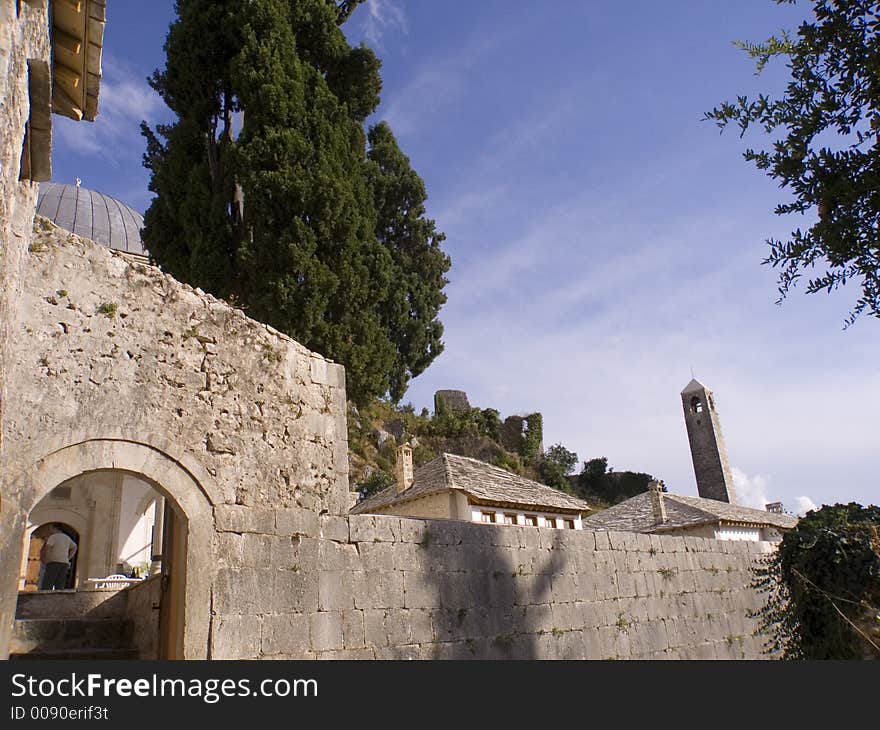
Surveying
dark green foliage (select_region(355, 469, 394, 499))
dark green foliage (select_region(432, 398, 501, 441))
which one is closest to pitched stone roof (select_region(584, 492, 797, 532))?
dark green foliage (select_region(355, 469, 394, 499))

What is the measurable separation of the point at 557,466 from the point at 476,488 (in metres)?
23.3

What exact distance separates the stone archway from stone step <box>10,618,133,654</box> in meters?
3.51

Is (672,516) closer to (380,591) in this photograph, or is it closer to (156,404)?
(380,591)

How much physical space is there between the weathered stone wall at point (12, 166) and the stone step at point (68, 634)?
420cm

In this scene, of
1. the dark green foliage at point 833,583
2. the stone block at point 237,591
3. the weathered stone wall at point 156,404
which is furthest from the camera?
the dark green foliage at point 833,583

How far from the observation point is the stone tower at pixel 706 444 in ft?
170

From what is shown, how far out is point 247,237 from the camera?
17453mm

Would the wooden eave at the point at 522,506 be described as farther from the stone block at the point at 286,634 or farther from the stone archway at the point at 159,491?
the stone archway at the point at 159,491

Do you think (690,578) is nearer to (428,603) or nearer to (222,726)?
(428,603)

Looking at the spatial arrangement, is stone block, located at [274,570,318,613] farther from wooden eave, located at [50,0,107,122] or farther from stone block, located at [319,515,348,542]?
wooden eave, located at [50,0,107,122]

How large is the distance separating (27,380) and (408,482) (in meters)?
16.6

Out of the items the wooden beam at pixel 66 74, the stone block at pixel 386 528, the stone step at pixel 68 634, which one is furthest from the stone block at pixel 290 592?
the wooden beam at pixel 66 74

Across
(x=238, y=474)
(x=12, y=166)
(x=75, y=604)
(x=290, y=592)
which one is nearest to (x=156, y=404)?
(x=238, y=474)

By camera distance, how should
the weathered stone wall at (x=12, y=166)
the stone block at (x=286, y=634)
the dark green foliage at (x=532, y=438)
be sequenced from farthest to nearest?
the dark green foliage at (x=532, y=438) → the stone block at (x=286, y=634) → the weathered stone wall at (x=12, y=166)
